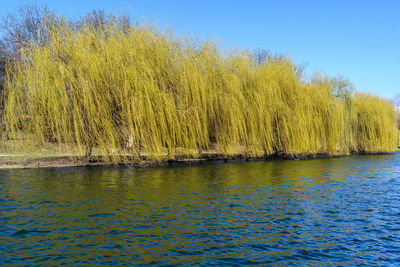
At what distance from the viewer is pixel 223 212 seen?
26.5ft

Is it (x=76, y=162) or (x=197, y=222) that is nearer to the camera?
(x=197, y=222)

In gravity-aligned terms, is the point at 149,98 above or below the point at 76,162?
above

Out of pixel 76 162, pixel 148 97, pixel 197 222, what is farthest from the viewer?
pixel 76 162

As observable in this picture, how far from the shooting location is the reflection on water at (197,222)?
18.4 ft

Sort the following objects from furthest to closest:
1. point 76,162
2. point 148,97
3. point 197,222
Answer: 1. point 76,162
2. point 148,97
3. point 197,222

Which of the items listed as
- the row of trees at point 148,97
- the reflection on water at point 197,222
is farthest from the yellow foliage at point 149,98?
the reflection on water at point 197,222

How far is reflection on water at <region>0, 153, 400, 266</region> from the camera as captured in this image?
18.4 ft

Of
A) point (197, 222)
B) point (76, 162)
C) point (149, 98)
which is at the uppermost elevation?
point (149, 98)

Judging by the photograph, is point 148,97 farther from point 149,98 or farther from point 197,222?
point 197,222

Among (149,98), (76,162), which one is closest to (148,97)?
(149,98)

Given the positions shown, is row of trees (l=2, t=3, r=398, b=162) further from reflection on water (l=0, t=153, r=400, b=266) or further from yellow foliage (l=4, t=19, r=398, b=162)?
reflection on water (l=0, t=153, r=400, b=266)

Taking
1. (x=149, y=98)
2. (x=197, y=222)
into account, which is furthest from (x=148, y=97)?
(x=197, y=222)

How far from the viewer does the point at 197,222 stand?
727cm

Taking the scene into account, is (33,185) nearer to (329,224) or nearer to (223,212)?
(223,212)
